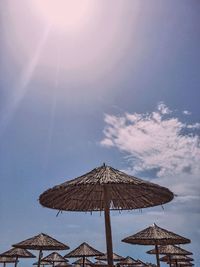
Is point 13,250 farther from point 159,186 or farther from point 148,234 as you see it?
point 159,186

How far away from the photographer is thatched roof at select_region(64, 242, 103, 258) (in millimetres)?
17016

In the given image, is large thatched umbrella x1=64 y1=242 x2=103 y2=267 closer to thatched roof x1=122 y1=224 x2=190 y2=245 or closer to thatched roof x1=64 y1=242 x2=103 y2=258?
thatched roof x1=64 y1=242 x2=103 y2=258

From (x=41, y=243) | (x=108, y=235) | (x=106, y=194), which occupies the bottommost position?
(x=108, y=235)

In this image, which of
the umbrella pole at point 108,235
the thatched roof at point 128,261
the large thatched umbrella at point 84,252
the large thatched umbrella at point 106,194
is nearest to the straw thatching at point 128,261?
the thatched roof at point 128,261

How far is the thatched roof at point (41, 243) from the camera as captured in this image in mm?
14211

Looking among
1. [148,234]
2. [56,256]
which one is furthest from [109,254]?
[56,256]

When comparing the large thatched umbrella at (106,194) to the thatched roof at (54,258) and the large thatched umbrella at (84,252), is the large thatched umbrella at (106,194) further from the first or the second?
the thatched roof at (54,258)

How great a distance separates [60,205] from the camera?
767 cm

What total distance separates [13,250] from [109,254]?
48.8 ft

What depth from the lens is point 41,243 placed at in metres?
14.3

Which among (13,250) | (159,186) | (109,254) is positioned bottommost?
(109,254)

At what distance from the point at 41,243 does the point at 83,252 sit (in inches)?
145

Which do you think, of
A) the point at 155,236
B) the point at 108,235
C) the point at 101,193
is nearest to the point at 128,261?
the point at 155,236

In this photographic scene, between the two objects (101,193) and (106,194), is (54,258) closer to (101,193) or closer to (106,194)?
(101,193)
